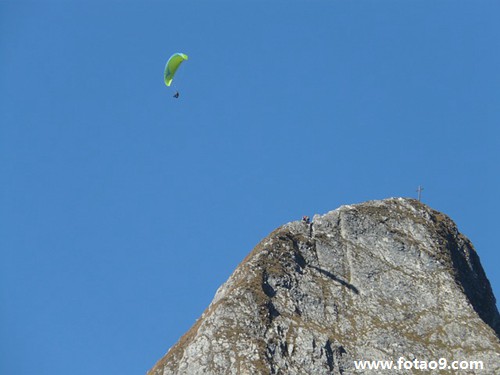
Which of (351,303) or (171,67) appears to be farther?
(171,67)

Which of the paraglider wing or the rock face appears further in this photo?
the paraglider wing

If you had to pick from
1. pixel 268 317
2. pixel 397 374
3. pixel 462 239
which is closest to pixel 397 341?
pixel 397 374

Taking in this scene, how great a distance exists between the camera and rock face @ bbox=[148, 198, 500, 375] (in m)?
134

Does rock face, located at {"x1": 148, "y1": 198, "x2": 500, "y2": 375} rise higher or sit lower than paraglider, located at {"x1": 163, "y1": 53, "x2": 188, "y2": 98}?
lower

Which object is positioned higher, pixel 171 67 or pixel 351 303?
pixel 171 67

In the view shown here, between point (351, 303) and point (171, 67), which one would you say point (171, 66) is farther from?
point (351, 303)

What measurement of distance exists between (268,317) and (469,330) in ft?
70.0

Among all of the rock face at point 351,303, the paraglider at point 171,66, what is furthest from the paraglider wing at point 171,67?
the rock face at point 351,303

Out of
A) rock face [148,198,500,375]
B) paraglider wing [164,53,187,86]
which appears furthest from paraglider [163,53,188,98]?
rock face [148,198,500,375]

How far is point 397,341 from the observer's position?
138625 mm

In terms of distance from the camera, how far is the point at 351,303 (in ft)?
472

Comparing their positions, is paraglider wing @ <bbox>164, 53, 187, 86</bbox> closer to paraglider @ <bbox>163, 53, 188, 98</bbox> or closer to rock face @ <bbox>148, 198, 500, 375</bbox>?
paraglider @ <bbox>163, 53, 188, 98</bbox>

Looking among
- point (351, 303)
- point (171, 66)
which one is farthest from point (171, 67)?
point (351, 303)

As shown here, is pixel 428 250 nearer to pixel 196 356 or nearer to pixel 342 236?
pixel 342 236
